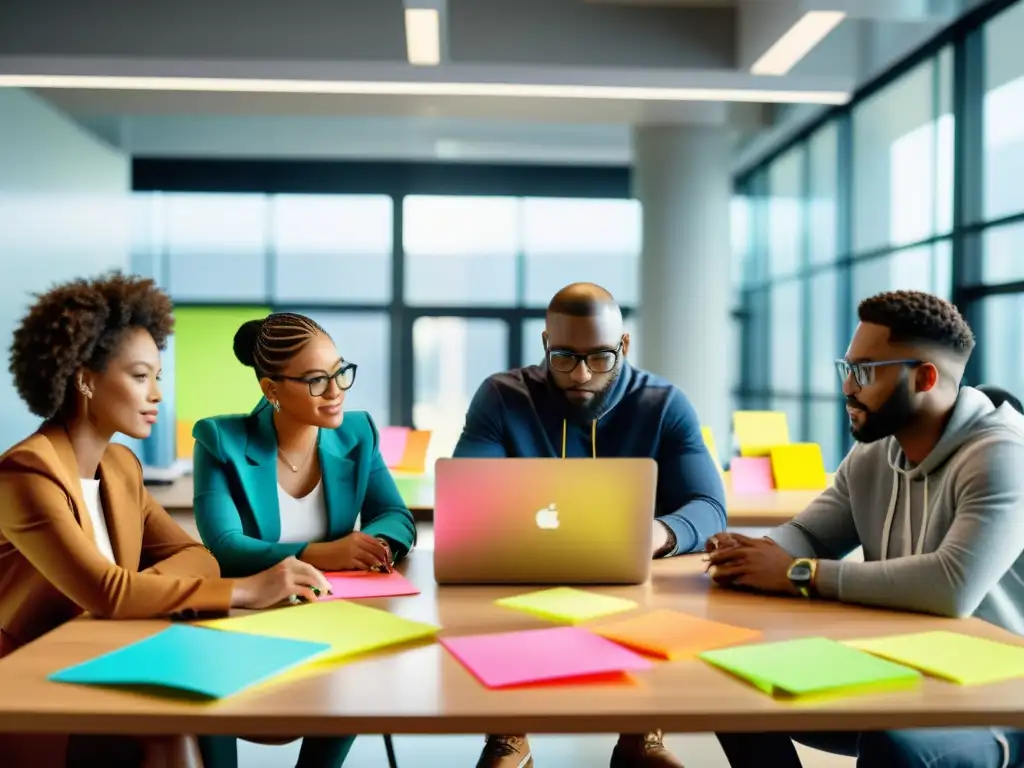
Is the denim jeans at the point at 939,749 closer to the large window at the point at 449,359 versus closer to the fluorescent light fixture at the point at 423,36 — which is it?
the fluorescent light fixture at the point at 423,36

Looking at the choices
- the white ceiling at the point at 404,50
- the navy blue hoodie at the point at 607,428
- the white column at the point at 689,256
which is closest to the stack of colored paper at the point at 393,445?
the white ceiling at the point at 404,50

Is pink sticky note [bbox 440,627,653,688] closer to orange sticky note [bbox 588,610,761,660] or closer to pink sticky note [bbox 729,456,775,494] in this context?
orange sticky note [bbox 588,610,761,660]

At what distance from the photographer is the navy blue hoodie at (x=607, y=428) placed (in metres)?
2.56

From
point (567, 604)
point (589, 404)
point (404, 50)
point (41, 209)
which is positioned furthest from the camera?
point (41, 209)

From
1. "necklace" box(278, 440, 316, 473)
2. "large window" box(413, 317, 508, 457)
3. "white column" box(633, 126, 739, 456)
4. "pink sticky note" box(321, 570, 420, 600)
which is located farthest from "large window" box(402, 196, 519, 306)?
"pink sticky note" box(321, 570, 420, 600)

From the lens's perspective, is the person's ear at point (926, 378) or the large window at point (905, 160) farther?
the large window at point (905, 160)

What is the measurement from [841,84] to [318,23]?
2.46 metres

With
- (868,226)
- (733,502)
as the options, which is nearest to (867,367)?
(733,502)

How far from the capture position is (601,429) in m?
2.61

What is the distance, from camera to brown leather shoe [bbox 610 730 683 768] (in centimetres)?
264

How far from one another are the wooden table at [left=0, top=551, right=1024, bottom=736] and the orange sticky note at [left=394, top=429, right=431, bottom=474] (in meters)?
2.92

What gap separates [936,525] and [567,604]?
766mm

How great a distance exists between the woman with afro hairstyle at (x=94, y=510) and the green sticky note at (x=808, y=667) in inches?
31.3

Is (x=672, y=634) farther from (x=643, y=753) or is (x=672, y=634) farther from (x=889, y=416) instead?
(x=643, y=753)
